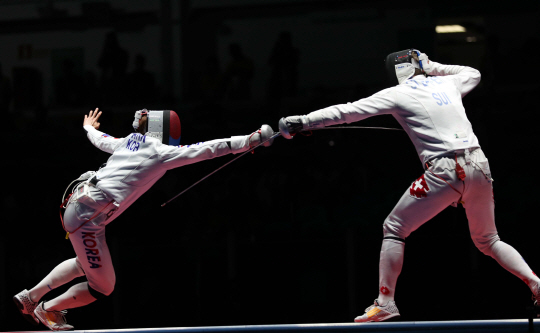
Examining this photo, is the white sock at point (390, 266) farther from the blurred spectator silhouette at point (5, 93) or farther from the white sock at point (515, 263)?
the blurred spectator silhouette at point (5, 93)

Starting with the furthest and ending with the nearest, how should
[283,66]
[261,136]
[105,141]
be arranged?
[283,66] < [105,141] < [261,136]

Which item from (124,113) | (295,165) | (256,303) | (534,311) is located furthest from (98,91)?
(534,311)

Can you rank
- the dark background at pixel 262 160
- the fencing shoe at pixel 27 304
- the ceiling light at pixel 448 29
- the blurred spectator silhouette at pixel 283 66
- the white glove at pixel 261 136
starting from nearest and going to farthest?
the white glove at pixel 261 136
the fencing shoe at pixel 27 304
the dark background at pixel 262 160
the ceiling light at pixel 448 29
the blurred spectator silhouette at pixel 283 66

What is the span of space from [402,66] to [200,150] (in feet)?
3.77

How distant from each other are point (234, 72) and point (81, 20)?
166 cm

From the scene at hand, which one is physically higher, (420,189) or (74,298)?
(420,189)

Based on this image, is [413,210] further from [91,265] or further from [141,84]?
[141,84]

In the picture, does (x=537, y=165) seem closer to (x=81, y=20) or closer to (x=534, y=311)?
(x=534, y=311)

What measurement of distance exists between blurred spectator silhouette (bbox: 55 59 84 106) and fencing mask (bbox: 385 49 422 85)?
3.60 meters

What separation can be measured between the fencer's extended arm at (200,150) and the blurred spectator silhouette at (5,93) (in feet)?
10.9

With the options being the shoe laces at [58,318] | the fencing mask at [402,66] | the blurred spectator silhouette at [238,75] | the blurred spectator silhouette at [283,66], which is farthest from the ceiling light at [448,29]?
the shoe laces at [58,318]

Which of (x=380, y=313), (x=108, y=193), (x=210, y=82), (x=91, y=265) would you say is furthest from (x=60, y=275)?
(x=210, y=82)

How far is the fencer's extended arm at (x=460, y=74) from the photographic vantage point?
290cm

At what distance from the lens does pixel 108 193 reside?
9.74 ft
